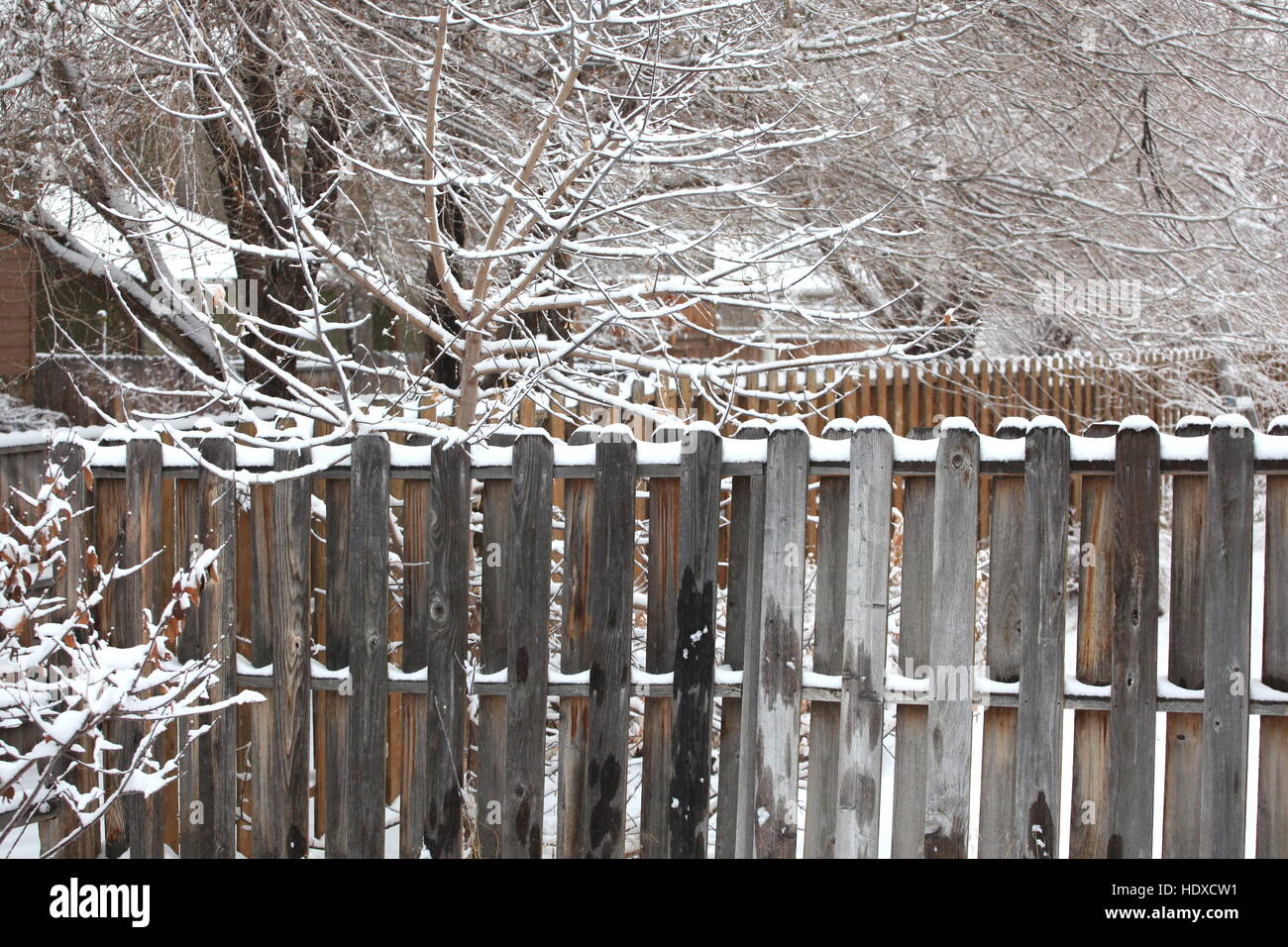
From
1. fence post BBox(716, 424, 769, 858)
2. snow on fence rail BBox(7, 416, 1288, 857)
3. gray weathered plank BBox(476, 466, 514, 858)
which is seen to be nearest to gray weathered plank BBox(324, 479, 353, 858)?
snow on fence rail BBox(7, 416, 1288, 857)

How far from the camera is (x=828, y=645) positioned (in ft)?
10.6

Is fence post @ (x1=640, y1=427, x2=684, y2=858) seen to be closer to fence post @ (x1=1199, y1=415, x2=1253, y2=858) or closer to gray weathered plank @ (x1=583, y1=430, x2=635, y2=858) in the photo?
gray weathered plank @ (x1=583, y1=430, x2=635, y2=858)

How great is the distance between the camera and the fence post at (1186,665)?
3.16 metres

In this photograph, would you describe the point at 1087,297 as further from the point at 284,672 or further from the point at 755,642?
the point at 284,672

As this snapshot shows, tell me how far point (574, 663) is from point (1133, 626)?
5.01ft

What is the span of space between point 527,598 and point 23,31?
4284mm

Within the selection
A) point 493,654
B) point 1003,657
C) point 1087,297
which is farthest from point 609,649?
point 1087,297

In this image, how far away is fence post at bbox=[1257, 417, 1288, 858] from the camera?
10.2ft

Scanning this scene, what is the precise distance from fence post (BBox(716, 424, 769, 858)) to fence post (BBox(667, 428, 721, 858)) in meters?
0.11

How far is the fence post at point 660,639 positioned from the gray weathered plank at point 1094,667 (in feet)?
3.65

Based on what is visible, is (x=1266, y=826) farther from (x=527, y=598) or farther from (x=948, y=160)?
(x=948, y=160)
